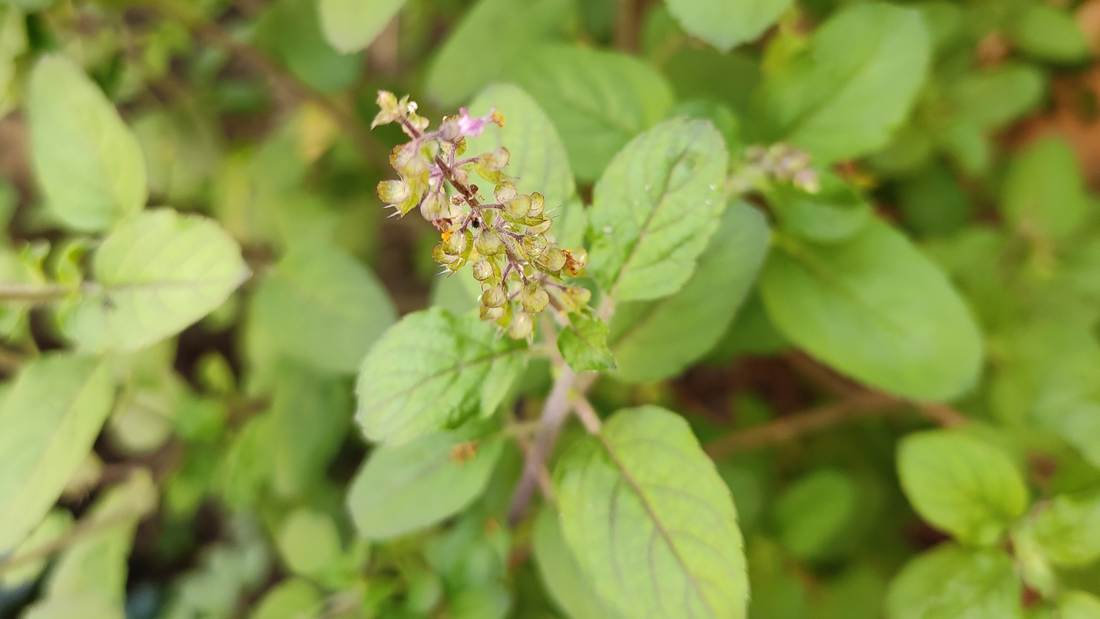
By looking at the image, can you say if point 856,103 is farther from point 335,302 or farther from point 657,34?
point 335,302

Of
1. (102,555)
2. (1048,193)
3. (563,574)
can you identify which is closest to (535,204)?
(563,574)

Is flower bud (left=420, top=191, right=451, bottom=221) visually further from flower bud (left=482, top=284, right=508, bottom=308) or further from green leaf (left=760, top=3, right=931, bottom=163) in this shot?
green leaf (left=760, top=3, right=931, bottom=163)

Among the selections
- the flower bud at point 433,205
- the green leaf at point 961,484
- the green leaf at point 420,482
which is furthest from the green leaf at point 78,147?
the green leaf at point 961,484

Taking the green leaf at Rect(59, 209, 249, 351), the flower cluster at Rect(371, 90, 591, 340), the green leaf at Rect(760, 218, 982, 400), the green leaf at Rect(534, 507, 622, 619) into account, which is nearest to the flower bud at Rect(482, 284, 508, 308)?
the flower cluster at Rect(371, 90, 591, 340)

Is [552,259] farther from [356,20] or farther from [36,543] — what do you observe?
[36,543]

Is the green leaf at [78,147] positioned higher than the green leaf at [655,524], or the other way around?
the green leaf at [78,147]

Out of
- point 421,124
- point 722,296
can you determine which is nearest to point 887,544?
point 722,296

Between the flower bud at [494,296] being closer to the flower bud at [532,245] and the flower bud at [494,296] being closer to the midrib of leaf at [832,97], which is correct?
the flower bud at [532,245]
